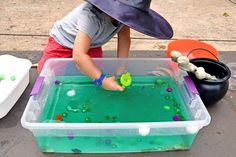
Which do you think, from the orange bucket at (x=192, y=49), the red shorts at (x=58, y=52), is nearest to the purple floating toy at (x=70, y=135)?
the red shorts at (x=58, y=52)

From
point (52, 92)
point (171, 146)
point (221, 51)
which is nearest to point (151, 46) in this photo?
point (221, 51)

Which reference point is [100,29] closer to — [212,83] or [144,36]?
[212,83]

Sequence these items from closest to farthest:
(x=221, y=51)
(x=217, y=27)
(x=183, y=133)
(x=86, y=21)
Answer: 1. (x=183, y=133)
2. (x=86, y=21)
3. (x=221, y=51)
4. (x=217, y=27)

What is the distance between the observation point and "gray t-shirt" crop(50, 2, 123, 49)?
1.11 meters

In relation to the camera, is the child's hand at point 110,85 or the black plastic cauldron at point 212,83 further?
the black plastic cauldron at point 212,83

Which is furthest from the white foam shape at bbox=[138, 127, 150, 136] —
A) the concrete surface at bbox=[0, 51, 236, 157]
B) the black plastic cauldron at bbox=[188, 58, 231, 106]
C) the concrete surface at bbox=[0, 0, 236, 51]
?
the concrete surface at bbox=[0, 0, 236, 51]

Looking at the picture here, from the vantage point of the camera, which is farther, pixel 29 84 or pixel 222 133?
pixel 29 84

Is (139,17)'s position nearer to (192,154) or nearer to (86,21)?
(86,21)

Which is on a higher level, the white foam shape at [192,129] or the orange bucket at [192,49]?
the white foam shape at [192,129]

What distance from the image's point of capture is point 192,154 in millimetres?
1043

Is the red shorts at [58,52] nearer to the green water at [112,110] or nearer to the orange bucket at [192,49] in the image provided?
the green water at [112,110]

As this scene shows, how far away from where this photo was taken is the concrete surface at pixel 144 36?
1.77m

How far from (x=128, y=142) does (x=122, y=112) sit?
0.20 m

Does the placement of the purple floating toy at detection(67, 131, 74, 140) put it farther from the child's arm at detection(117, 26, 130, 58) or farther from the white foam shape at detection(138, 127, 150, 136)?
the child's arm at detection(117, 26, 130, 58)
